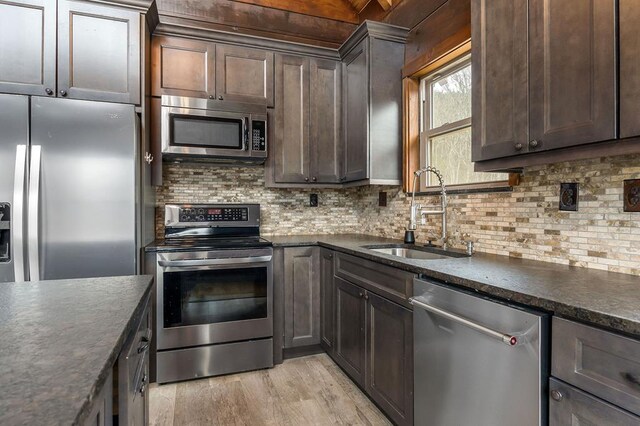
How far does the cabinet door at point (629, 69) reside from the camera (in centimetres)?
109

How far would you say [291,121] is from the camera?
2922 mm

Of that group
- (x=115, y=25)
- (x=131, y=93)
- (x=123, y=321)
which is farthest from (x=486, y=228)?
(x=115, y=25)

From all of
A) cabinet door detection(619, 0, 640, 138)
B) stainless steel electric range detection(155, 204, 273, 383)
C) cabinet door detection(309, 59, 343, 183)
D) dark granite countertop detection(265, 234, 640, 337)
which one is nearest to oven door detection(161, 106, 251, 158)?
cabinet door detection(309, 59, 343, 183)

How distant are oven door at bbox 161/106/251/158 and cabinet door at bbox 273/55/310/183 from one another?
0.28 meters

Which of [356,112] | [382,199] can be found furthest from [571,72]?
[382,199]

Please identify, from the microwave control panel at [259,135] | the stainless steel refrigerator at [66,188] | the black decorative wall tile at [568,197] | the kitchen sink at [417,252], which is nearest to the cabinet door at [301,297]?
the kitchen sink at [417,252]

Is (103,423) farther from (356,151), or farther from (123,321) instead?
(356,151)

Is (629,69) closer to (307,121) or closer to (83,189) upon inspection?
(307,121)

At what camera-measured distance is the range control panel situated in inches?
112

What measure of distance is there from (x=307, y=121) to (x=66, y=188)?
172 centimetres

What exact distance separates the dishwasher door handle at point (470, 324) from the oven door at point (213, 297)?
1.29 metres

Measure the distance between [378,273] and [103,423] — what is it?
1440 millimetres

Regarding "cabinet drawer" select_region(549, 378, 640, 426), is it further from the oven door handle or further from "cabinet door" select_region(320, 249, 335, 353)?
the oven door handle

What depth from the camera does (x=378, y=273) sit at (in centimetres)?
193
